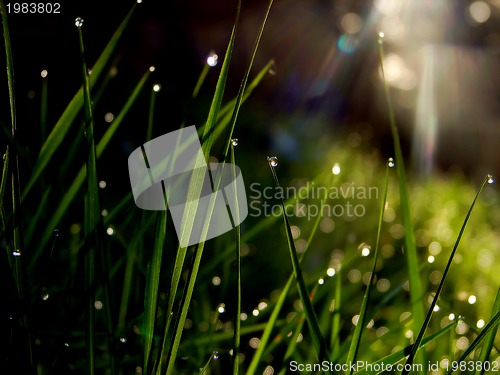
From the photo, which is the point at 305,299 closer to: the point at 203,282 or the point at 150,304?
the point at 150,304

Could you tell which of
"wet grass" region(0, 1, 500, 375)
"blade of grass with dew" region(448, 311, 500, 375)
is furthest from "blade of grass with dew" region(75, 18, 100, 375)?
"blade of grass with dew" region(448, 311, 500, 375)

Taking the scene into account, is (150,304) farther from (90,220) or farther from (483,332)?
(483,332)

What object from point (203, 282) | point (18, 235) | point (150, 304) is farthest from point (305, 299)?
point (203, 282)

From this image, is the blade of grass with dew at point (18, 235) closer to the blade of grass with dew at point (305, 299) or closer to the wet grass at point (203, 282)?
the wet grass at point (203, 282)

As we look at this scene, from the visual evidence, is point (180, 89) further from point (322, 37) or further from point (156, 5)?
point (322, 37)

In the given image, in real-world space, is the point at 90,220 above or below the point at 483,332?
above

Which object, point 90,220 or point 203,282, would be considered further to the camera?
point 203,282

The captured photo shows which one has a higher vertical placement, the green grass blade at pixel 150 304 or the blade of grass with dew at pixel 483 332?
the green grass blade at pixel 150 304

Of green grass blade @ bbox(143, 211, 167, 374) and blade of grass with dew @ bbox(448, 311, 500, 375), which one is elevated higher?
green grass blade @ bbox(143, 211, 167, 374)

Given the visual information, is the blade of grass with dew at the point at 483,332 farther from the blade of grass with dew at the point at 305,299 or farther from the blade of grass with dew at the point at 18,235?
the blade of grass with dew at the point at 18,235

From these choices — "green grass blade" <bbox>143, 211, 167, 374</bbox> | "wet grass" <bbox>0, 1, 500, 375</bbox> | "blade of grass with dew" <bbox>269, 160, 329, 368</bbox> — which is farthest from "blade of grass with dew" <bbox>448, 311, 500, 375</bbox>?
"green grass blade" <bbox>143, 211, 167, 374</bbox>

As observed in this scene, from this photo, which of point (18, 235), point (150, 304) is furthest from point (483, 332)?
point (18, 235)

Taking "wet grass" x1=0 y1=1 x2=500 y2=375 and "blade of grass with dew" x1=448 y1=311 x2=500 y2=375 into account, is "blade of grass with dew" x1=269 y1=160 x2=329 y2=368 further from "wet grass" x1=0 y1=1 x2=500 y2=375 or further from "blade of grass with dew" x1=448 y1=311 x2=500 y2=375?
"blade of grass with dew" x1=448 y1=311 x2=500 y2=375

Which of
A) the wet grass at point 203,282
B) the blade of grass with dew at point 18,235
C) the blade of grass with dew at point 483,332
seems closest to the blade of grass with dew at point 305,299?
the wet grass at point 203,282
